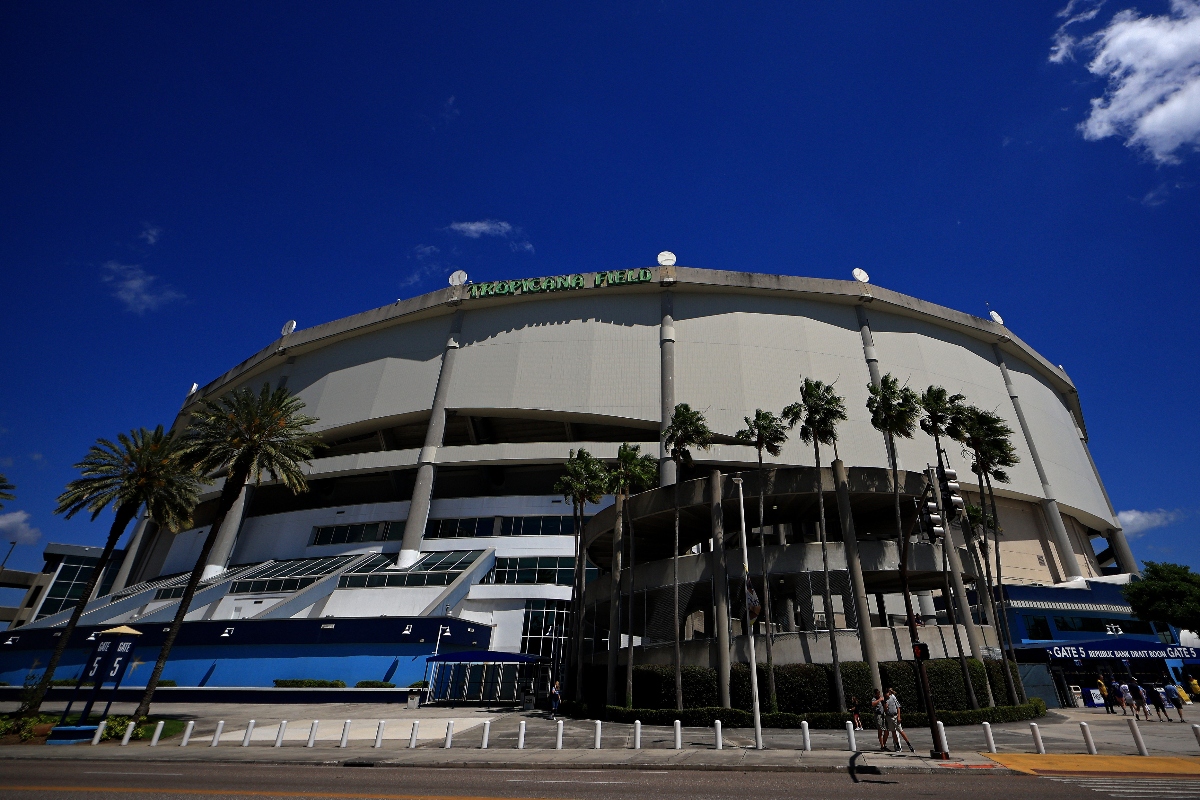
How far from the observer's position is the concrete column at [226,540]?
61.8 meters

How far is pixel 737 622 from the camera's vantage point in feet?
121

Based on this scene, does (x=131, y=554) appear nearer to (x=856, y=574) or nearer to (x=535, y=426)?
(x=535, y=426)

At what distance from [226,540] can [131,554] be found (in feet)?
90.3

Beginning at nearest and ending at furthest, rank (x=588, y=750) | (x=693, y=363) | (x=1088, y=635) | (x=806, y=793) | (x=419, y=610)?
(x=806, y=793) → (x=588, y=750) → (x=419, y=610) → (x=1088, y=635) → (x=693, y=363)

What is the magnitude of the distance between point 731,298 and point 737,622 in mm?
40125

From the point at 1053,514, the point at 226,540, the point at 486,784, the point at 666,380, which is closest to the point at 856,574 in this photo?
the point at 486,784

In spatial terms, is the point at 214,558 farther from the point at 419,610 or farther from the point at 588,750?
the point at 588,750

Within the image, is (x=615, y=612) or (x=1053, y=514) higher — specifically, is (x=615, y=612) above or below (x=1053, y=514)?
below

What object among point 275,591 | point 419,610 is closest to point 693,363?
point 419,610

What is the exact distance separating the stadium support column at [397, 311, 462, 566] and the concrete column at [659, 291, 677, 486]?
74.4 ft

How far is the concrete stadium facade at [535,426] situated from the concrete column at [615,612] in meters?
9.62

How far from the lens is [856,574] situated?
3147 centimetres

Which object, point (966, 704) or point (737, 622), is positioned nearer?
point (966, 704)

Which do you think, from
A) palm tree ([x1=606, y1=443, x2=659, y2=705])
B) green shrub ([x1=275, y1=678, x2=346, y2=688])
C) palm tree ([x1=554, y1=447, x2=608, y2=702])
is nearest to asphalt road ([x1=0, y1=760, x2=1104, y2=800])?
palm tree ([x1=606, y1=443, x2=659, y2=705])
